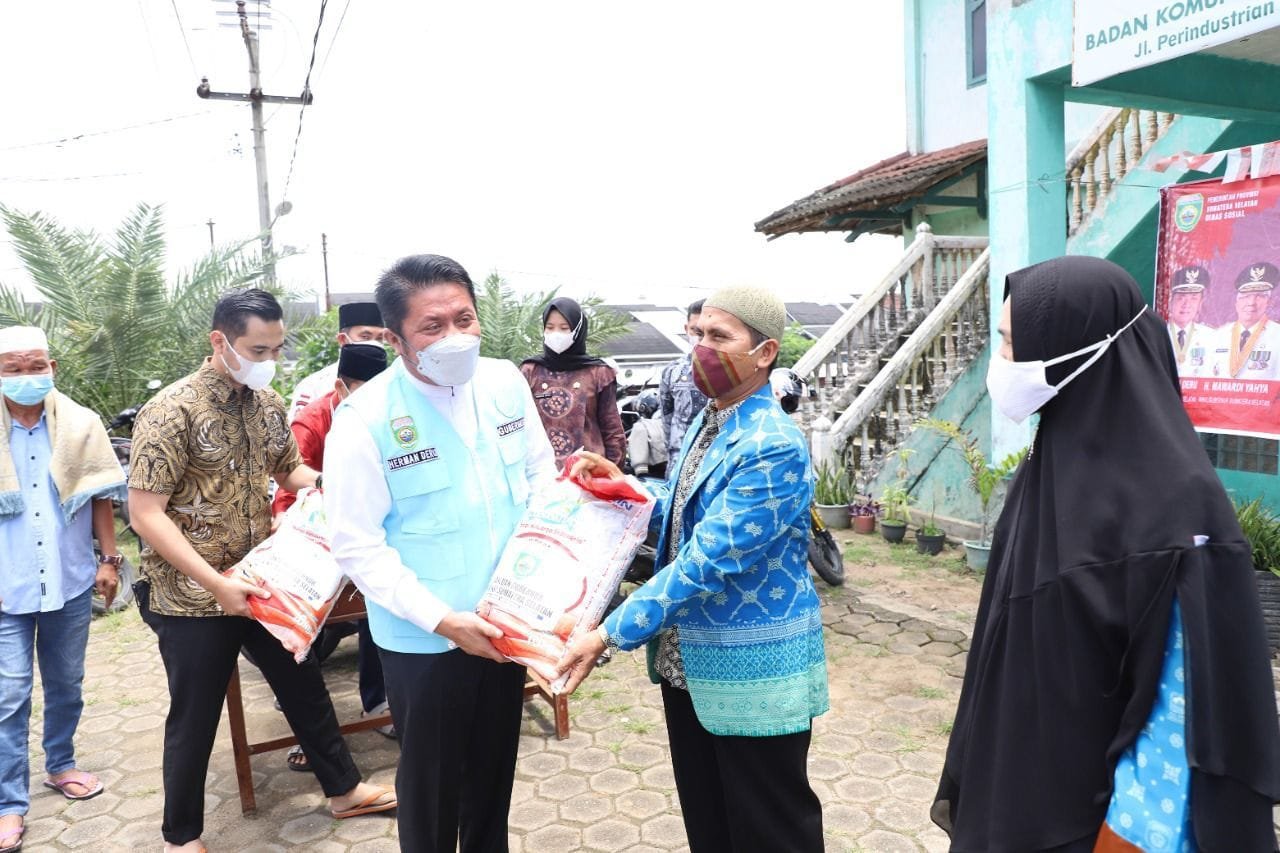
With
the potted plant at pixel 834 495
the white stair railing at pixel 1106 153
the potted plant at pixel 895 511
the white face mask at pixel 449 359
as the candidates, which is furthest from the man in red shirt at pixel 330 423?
the white stair railing at pixel 1106 153

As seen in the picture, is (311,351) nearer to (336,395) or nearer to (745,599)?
(336,395)

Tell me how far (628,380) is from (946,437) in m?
4.55

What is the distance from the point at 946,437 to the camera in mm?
8133

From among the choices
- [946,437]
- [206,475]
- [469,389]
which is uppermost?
[469,389]

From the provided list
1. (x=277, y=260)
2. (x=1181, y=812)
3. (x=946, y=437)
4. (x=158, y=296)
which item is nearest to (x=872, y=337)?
(x=946, y=437)

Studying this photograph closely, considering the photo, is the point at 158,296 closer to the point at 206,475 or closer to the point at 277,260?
the point at 277,260

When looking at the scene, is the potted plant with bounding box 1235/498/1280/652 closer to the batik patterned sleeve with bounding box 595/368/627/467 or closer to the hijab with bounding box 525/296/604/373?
the batik patterned sleeve with bounding box 595/368/627/467

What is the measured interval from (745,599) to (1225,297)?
3.90 meters

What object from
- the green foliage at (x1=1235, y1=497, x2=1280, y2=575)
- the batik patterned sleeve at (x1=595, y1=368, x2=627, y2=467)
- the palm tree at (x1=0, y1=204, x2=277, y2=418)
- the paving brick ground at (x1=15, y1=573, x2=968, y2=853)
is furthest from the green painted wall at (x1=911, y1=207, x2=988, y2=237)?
the palm tree at (x1=0, y1=204, x2=277, y2=418)

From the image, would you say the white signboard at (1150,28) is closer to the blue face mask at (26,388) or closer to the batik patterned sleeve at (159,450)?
the batik patterned sleeve at (159,450)

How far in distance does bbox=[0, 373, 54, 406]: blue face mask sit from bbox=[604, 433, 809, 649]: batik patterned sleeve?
9.13 ft

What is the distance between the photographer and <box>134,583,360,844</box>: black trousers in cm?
298

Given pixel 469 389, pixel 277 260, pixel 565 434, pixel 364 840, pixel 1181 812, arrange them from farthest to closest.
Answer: pixel 277 260 < pixel 565 434 < pixel 364 840 < pixel 469 389 < pixel 1181 812

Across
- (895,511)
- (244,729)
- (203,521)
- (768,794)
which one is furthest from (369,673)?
(895,511)
